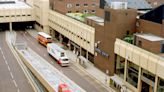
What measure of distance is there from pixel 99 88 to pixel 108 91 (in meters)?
1.75

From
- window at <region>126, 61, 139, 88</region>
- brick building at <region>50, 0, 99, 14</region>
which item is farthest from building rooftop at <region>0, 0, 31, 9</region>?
window at <region>126, 61, 139, 88</region>

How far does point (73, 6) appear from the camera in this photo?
295ft

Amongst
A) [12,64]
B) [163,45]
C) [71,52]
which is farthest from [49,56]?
[163,45]

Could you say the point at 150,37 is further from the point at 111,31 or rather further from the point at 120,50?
the point at 111,31

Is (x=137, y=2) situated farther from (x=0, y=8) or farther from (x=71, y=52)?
(x=0, y=8)

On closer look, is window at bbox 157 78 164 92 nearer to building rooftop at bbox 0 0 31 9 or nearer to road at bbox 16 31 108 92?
road at bbox 16 31 108 92

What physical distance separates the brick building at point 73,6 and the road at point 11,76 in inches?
940

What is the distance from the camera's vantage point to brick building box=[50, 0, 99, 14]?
82.4 m

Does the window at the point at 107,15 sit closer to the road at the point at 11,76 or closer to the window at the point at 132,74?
the window at the point at 132,74

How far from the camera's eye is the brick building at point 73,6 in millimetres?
82375

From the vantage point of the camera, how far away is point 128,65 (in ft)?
156

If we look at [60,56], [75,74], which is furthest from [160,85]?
[60,56]

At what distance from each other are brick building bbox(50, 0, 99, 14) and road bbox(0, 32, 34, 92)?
23870 mm

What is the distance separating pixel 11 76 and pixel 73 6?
45.9 metres
